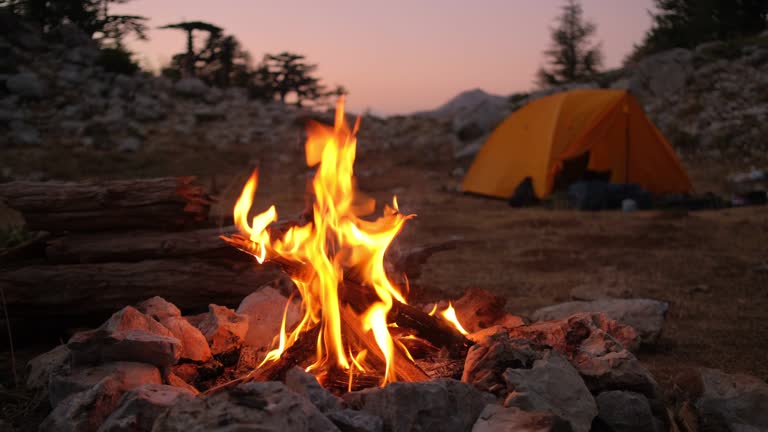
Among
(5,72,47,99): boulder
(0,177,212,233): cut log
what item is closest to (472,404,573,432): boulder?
(0,177,212,233): cut log

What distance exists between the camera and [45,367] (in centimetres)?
342

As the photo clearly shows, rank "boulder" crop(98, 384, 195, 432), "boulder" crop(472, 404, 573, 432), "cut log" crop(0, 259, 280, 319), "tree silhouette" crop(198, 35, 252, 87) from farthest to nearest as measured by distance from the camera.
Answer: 1. "tree silhouette" crop(198, 35, 252, 87)
2. "cut log" crop(0, 259, 280, 319)
3. "boulder" crop(98, 384, 195, 432)
4. "boulder" crop(472, 404, 573, 432)

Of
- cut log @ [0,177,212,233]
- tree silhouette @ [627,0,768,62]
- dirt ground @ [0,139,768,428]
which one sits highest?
tree silhouette @ [627,0,768,62]

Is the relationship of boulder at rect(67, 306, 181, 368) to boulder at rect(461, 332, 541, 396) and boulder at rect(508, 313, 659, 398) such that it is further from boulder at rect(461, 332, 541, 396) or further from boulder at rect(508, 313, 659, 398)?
boulder at rect(508, 313, 659, 398)

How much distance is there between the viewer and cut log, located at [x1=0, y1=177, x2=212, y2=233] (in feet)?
A: 14.1

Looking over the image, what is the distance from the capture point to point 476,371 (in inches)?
111

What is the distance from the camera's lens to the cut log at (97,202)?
14.1 ft

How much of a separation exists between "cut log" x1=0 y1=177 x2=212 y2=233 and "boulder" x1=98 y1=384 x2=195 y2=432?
2.01m

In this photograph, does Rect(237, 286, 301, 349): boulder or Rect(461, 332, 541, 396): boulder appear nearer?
Rect(461, 332, 541, 396): boulder

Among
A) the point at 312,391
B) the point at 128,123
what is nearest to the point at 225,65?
the point at 128,123

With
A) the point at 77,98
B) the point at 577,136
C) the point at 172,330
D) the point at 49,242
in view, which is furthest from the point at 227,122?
the point at 172,330

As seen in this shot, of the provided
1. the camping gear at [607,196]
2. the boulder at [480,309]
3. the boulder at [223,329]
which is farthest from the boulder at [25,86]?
the boulder at [480,309]

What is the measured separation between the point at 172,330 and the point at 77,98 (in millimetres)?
22423

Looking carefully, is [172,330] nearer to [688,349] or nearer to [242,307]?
[242,307]
